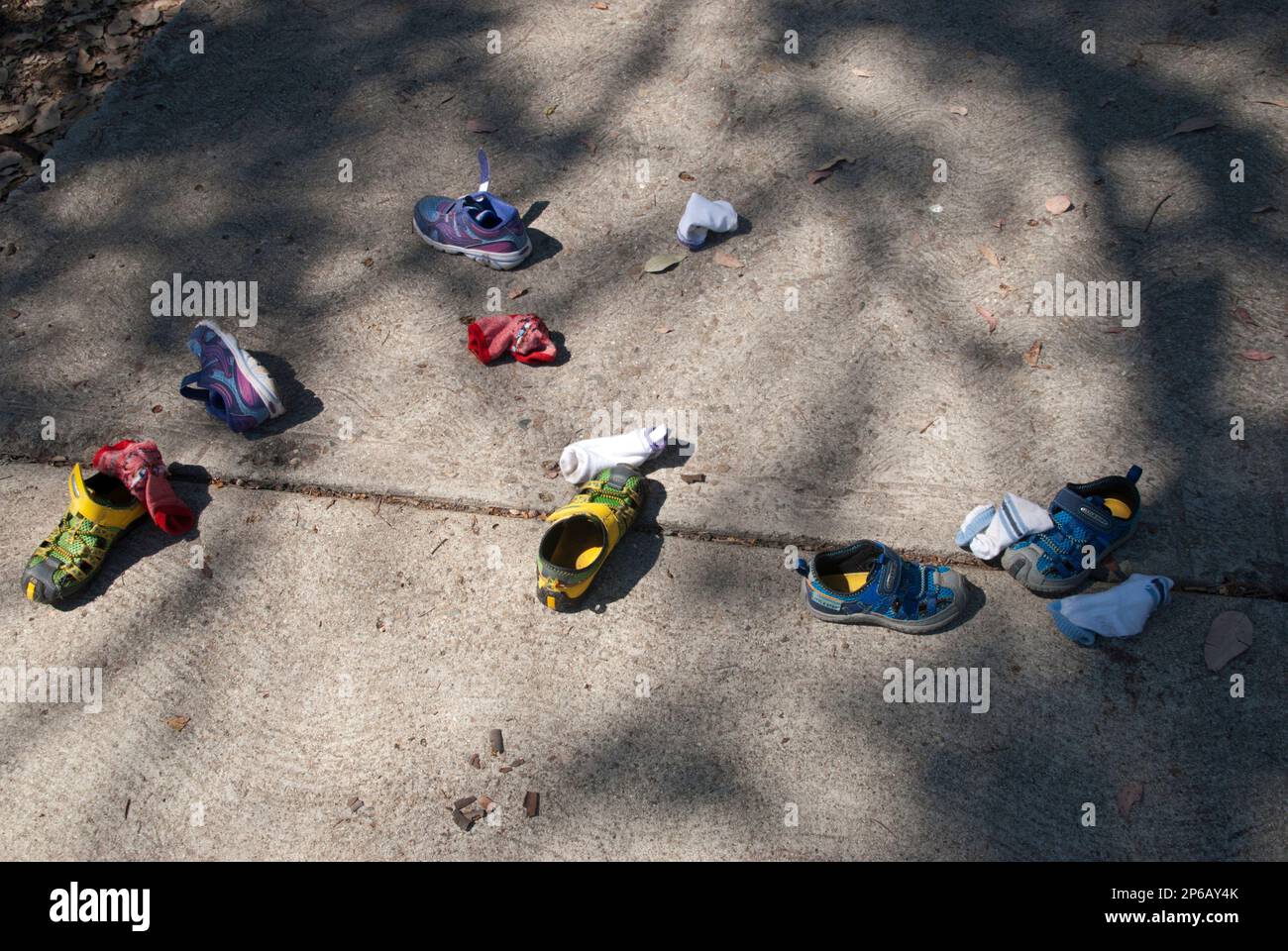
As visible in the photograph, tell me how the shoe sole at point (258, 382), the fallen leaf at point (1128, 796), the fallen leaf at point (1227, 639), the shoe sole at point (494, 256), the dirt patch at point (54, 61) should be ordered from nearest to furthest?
the fallen leaf at point (1128, 796), the fallen leaf at point (1227, 639), the shoe sole at point (258, 382), the shoe sole at point (494, 256), the dirt patch at point (54, 61)

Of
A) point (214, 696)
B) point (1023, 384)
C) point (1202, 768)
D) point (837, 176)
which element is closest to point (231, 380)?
point (214, 696)

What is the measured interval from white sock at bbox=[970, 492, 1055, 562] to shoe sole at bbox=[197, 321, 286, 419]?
221 cm

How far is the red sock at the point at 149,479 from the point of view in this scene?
9.89 feet

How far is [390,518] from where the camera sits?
309 cm

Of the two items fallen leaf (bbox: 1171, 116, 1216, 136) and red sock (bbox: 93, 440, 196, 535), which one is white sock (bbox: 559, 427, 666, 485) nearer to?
red sock (bbox: 93, 440, 196, 535)

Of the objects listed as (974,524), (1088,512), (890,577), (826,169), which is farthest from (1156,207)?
(890,577)

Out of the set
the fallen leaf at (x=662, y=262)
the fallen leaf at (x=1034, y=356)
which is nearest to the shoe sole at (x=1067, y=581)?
A: the fallen leaf at (x=1034, y=356)

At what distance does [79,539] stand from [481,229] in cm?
165

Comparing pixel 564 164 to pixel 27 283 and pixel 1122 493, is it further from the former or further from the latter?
pixel 1122 493

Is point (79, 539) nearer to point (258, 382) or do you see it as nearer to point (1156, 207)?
point (258, 382)

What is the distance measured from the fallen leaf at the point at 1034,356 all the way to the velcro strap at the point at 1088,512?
1.96 feet

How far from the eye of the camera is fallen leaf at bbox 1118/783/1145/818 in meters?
2.45

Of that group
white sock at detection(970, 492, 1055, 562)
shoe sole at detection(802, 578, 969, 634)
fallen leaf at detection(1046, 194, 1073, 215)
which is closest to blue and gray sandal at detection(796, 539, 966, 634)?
shoe sole at detection(802, 578, 969, 634)

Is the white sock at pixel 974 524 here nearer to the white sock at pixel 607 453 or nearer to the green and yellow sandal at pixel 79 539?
the white sock at pixel 607 453
